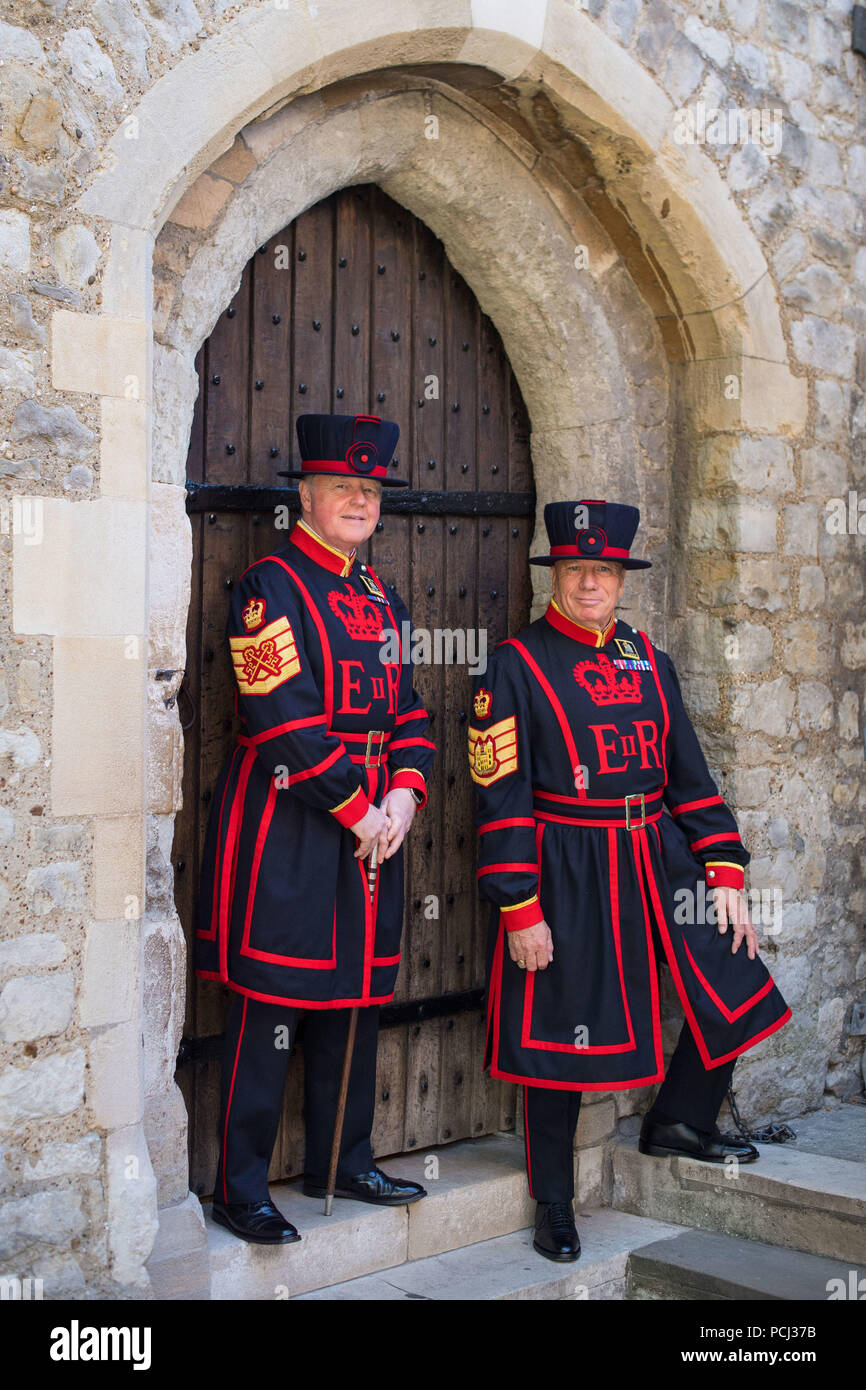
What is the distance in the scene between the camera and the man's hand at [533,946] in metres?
3.29

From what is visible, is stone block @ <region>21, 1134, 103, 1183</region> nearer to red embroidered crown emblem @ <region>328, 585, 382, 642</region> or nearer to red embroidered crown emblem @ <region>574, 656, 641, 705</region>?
red embroidered crown emblem @ <region>328, 585, 382, 642</region>

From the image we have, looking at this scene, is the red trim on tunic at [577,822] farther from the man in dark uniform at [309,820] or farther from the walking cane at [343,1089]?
the walking cane at [343,1089]

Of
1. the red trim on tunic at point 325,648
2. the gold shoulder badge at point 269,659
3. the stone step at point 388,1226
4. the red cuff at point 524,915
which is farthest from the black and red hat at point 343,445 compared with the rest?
the stone step at point 388,1226

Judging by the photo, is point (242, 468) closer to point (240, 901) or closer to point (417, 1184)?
point (240, 901)

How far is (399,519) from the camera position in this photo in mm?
3652

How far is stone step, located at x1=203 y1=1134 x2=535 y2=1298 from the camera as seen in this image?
304 centimetres

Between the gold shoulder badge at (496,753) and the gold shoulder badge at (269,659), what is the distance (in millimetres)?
599

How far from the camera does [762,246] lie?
155 inches

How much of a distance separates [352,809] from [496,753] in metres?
0.48

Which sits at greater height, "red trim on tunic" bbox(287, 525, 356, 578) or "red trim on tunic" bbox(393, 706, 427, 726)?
"red trim on tunic" bbox(287, 525, 356, 578)

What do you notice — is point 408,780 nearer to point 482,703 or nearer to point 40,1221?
point 482,703

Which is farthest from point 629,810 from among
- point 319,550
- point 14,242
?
point 14,242

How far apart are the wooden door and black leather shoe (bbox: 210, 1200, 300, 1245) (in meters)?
0.23

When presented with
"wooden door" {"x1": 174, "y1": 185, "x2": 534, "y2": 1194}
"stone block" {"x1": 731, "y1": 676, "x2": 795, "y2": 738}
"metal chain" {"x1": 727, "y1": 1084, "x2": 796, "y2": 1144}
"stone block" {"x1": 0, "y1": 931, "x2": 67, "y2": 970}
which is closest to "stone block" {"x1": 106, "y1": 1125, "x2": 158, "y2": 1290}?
"stone block" {"x1": 0, "y1": 931, "x2": 67, "y2": 970}
